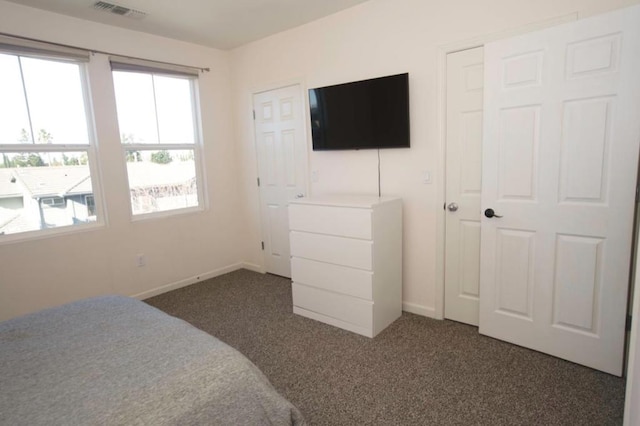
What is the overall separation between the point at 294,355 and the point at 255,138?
2.57 metres

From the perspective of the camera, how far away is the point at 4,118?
8.93ft

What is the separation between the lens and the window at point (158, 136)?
342 centimetres

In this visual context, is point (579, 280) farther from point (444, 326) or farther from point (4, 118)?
point (4, 118)

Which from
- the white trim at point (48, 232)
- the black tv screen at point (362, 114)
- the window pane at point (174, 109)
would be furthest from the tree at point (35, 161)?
the black tv screen at point (362, 114)

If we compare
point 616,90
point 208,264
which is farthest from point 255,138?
point 616,90

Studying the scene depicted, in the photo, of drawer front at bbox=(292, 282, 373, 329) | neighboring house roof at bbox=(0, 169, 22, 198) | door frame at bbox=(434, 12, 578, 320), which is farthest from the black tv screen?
neighboring house roof at bbox=(0, 169, 22, 198)

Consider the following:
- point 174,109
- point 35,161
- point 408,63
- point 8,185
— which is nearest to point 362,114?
point 408,63

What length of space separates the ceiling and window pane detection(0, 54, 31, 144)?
1.63 feet

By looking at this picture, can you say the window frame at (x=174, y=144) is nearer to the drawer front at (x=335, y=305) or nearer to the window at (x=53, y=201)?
the window at (x=53, y=201)

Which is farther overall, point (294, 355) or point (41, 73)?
point (41, 73)

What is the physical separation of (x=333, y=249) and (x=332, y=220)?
0.23m

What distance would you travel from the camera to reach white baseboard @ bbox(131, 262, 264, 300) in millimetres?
3598

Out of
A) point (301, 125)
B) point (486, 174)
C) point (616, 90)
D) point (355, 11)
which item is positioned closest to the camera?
point (616, 90)

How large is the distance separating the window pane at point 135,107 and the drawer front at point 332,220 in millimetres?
1830
